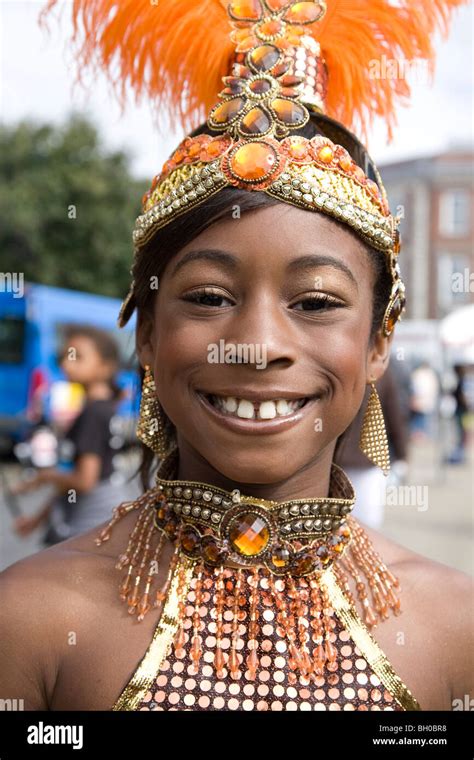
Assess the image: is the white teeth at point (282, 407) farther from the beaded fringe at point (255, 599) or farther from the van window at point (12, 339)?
the van window at point (12, 339)

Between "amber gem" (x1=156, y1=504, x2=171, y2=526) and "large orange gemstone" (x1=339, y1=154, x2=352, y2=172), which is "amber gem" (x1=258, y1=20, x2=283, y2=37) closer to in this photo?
"large orange gemstone" (x1=339, y1=154, x2=352, y2=172)

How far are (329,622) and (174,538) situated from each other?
0.39 metres

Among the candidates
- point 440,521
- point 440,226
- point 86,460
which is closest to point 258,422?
point 86,460

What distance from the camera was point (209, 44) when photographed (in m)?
1.97

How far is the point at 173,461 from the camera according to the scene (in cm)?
201

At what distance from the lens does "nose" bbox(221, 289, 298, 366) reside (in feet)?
5.25

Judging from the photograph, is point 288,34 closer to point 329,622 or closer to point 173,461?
point 173,461

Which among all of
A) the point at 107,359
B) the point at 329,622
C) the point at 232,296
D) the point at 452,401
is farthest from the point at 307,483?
the point at 452,401

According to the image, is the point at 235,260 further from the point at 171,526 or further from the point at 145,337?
the point at 171,526

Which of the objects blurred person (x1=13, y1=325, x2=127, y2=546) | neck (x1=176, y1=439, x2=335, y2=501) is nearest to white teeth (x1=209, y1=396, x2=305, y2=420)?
neck (x1=176, y1=439, x2=335, y2=501)

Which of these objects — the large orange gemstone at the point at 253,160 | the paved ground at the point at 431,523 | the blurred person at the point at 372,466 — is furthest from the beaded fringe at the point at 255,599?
the blurred person at the point at 372,466

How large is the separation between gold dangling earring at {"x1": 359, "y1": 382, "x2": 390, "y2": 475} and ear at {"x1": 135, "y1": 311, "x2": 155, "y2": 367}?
56 cm

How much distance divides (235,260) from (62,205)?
2365cm

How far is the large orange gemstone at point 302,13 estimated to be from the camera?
73.4 inches
